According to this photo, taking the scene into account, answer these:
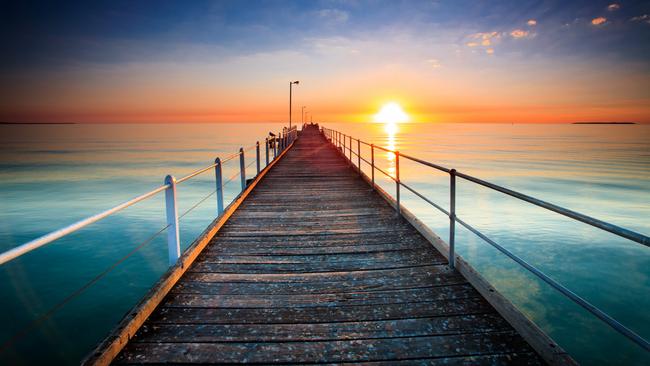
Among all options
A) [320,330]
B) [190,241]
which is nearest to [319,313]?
[320,330]

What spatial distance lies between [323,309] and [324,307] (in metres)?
0.04

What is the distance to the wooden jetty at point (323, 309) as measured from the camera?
246 centimetres

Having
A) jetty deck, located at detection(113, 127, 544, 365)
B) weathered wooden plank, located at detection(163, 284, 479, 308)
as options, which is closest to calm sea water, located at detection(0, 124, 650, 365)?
weathered wooden plank, located at detection(163, 284, 479, 308)

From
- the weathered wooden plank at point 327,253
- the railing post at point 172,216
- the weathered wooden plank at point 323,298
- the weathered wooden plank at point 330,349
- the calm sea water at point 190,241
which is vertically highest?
the railing post at point 172,216

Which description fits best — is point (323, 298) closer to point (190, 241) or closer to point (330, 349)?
point (330, 349)

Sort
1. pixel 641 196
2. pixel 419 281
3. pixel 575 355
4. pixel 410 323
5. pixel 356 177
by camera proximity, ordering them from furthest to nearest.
Answer: pixel 641 196 < pixel 356 177 < pixel 575 355 < pixel 419 281 < pixel 410 323

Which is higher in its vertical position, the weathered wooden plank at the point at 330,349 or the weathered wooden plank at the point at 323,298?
the weathered wooden plank at the point at 323,298

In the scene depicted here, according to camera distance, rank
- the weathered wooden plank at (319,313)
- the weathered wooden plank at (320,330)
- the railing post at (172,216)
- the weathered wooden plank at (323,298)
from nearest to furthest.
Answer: the weathered wooden plank at (320,330), the weathered wooden plank at (319,313), the weathered wooden plank at (323,298), the railing post at (172,216)

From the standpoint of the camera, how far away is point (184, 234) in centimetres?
1121

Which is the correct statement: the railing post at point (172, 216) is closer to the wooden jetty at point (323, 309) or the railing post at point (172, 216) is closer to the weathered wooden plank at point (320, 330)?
the wooden jetty at point (323, 309)

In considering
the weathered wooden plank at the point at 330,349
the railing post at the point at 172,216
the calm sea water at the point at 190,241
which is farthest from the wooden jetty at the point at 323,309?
the calm sea water at the point at 190,241

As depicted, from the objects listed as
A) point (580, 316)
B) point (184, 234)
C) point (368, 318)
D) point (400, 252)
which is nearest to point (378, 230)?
point (400, 252)

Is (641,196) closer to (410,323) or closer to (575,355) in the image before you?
(575,355)

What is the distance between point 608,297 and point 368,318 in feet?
22.2
